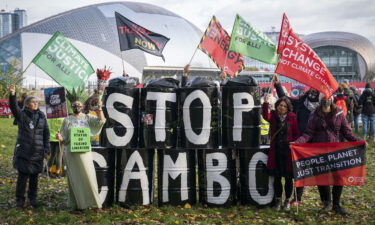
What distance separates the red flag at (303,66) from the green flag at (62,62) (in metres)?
4.16

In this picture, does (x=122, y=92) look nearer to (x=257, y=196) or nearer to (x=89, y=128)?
(x=89, y=128)

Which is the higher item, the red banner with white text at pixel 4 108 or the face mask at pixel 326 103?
the red banner with white text at pixel 4 108

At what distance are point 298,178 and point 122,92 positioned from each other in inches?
123

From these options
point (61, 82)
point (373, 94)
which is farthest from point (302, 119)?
point (373, 94)

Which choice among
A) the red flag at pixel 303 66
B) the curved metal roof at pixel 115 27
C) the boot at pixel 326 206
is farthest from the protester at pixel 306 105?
the curved metal roof at pixel 115 27

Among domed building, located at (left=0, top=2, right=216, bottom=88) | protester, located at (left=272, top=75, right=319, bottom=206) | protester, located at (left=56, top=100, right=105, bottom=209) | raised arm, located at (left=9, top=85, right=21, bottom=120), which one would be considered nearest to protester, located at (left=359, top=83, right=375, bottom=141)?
protester, located at (left=272, top=75, right=319, bottom=206)

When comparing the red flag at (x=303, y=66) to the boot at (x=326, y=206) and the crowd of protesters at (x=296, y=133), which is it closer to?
the crowd of protesters at (x=296, y=133)

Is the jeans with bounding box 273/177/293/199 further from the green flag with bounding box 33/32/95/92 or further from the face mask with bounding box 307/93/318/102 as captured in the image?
the green flag with bounding box 33/32/95/92

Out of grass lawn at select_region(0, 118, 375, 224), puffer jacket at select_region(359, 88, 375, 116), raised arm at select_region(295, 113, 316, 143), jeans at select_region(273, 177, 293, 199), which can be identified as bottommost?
grass lawn at select_region(0, 118, 375, 224)

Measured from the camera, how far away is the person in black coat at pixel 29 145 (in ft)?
26.8

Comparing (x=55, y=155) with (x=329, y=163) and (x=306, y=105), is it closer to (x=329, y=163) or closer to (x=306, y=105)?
(x=306, y=105)

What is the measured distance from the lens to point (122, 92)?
316 inches

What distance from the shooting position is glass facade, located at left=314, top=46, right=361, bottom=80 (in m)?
105

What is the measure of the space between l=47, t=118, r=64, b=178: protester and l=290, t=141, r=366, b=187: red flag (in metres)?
5.70
